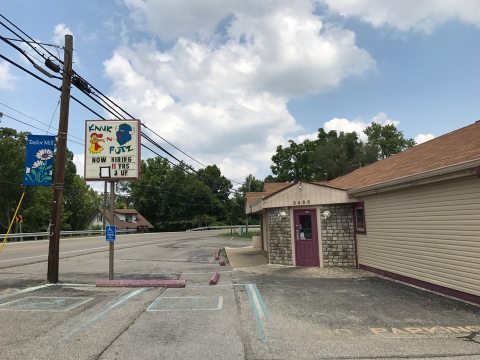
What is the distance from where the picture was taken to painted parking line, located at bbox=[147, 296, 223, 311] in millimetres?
8352

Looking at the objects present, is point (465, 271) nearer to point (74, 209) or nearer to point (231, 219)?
point (74, 209)

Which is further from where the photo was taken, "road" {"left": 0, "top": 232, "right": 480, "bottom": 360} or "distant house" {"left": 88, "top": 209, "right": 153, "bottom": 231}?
"distant house" {"left": 88, "top": 209, "right": 153, "bottom": 231}

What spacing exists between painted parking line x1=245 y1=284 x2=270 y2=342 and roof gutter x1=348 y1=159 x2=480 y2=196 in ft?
15.2

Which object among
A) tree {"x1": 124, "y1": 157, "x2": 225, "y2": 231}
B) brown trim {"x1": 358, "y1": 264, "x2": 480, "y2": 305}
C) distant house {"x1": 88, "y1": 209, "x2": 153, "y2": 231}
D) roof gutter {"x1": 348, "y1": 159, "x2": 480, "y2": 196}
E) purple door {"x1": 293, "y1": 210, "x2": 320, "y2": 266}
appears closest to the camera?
roof gutter {"x1": 348, "y1": 159, "x2": 480, "y2": 196}

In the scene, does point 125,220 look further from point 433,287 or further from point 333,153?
point 433,287

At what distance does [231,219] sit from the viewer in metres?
85.0

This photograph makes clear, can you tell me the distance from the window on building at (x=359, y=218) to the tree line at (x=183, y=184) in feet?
52.8

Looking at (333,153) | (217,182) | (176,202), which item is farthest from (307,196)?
(217,182)

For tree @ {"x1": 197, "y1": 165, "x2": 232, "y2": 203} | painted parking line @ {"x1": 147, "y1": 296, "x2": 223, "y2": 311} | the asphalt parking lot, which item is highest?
tree @ {"x1": 197, "y1": 165, "x2": 232, "y2": 203}

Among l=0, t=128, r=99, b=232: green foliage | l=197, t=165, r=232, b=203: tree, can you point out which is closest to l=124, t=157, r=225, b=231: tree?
l=197, t=165, r=232, b=203: tree

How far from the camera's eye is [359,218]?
1452cm

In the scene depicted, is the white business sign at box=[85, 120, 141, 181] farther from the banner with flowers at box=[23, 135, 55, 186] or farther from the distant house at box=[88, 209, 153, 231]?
the distant house at box=[88, 209, 153, 231]

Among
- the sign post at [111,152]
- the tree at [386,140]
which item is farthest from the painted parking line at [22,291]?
the tree at [386,140]

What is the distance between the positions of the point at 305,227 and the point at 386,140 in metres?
52.5
